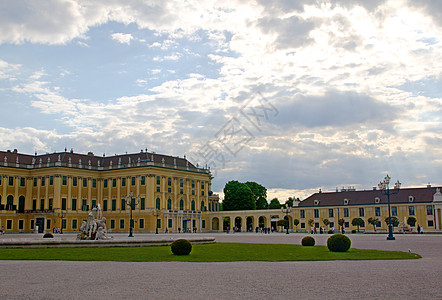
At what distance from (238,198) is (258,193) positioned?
1200 centimetres

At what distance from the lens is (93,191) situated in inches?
3858

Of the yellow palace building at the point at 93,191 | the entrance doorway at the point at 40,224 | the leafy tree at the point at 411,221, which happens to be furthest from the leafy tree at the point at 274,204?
the entrance doorway at the point at 40,224

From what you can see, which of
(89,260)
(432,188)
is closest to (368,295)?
(89,260)

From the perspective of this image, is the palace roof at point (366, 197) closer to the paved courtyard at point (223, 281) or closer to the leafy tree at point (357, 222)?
the leafy tree at point (357, 222)

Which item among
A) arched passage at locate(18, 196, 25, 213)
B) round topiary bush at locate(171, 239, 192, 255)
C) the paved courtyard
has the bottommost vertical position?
the paved courtyard

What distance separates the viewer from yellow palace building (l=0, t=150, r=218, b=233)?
296 feet

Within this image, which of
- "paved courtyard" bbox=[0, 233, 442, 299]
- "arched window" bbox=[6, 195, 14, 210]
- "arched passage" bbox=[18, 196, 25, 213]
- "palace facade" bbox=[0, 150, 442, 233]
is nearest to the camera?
"paved courtyard" bbox=[0, 233, 442, 299]

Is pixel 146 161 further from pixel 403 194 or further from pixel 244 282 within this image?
pixel 244 282

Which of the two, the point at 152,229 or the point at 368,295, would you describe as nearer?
the point at 368,295

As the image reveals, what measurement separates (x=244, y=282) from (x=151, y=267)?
540 centimetres

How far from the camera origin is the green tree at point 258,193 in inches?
4847

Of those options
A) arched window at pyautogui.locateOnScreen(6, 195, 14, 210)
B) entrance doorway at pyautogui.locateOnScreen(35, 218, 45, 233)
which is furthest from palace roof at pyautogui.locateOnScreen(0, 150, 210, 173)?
entrance doorway at pyautogui.locateOnScreen(35, 218, 45, 233)

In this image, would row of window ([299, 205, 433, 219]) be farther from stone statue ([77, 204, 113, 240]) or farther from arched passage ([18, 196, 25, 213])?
stone statue ([77, 204, 113, 240])

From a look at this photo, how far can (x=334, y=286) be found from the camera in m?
13.2
